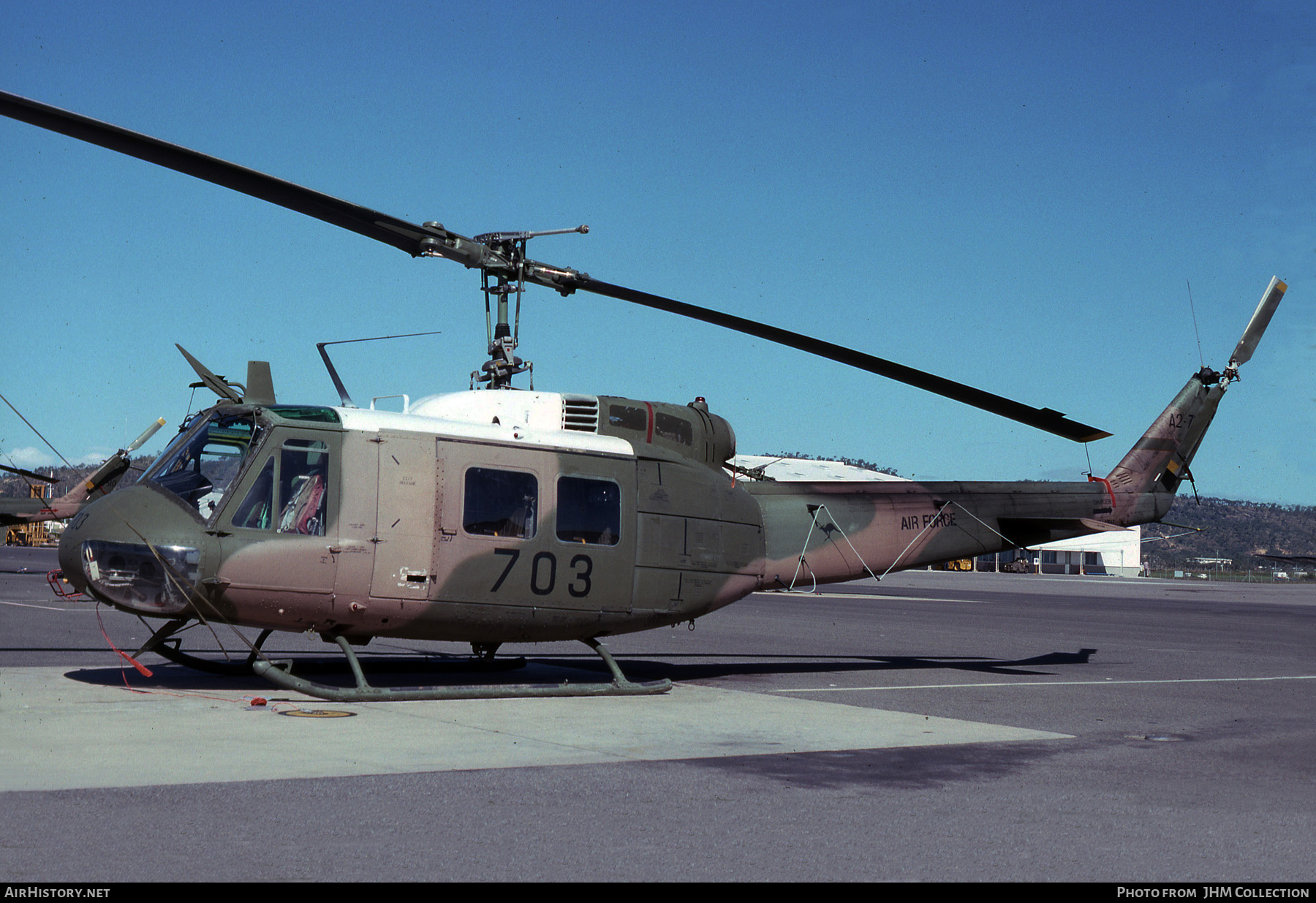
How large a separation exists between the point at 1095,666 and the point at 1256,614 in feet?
70.0

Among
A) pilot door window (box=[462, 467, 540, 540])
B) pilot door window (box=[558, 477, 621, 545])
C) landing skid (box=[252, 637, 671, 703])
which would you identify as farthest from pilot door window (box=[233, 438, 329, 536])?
pilot door window (box=[558, 477, 621, 545])

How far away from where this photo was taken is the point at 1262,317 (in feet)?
54.9

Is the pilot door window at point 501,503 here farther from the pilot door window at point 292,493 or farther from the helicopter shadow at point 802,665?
the helicopter shadow at point 802,665

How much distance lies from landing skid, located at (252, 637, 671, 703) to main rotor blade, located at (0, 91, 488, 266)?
3.83 m

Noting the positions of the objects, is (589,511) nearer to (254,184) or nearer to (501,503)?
(501,503)

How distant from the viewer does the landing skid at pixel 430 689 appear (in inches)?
416

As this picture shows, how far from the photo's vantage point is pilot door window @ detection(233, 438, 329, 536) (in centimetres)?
1063

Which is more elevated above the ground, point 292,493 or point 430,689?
point 292,493

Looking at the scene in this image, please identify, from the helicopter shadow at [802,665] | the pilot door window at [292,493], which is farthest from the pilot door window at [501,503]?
the helicopter shadow at [802,665]

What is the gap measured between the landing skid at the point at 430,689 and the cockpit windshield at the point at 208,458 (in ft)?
5.38

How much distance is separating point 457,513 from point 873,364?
4.52 metres

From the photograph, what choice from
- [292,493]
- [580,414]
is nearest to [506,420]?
[580,414]

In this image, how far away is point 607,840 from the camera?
233 inches

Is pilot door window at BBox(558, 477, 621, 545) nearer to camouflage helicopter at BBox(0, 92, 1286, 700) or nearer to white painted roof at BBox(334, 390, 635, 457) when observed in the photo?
camouflage helicopter at BBox(0, 92, 1286, 700)
